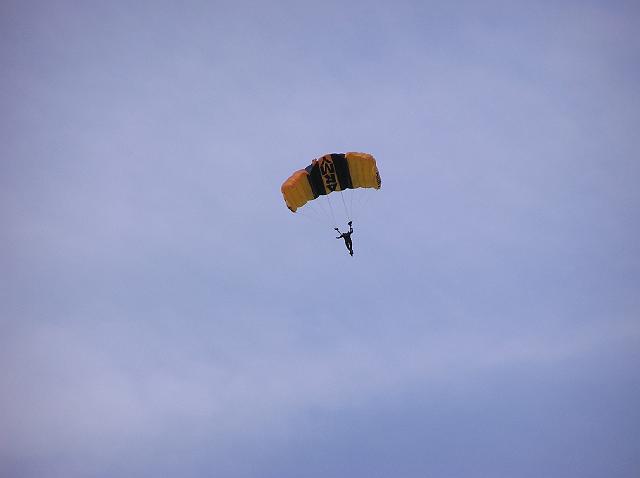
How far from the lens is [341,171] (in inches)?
1113

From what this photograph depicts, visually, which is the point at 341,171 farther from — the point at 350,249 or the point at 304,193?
the point at 350,249

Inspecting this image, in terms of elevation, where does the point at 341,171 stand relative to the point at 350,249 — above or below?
above

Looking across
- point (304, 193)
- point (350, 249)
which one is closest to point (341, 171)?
point (304, 193)

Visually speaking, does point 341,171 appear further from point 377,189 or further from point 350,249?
point 350,249

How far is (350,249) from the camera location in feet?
95.8

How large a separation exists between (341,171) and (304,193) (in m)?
2.37

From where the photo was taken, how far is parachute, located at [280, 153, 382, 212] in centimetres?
2808

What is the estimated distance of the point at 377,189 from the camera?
95.9 feet

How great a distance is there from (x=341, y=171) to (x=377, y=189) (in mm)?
2424

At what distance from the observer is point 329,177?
2836cm

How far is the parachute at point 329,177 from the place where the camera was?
28.1 m

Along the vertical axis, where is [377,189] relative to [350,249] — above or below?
above
